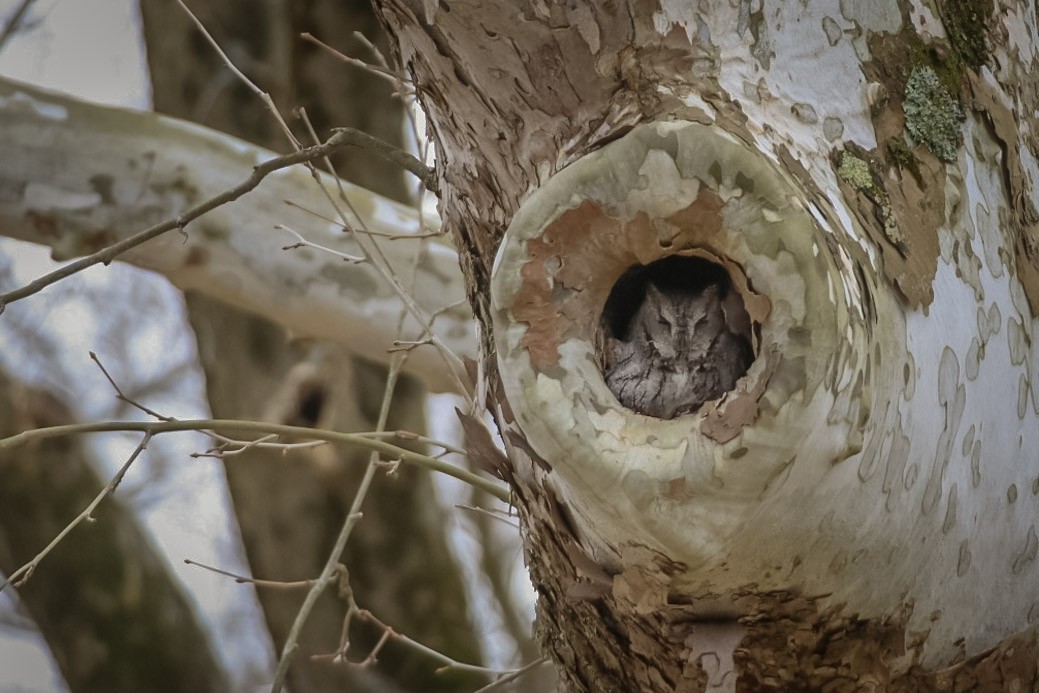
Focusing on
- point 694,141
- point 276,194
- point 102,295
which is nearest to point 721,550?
point 694,141

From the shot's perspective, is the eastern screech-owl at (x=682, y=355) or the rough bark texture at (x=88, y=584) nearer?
the eastern screech-owl at (x=682, y=355)

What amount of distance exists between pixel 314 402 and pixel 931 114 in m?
1.97

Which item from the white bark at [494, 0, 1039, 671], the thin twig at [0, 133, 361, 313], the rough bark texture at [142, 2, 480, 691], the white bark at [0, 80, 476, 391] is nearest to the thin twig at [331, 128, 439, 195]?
the thin twig at [0, 133, 361, 313]

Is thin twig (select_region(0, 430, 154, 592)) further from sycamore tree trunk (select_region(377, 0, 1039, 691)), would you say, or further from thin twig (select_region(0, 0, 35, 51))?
thin twig (select_region(0, 0, 35, 51))

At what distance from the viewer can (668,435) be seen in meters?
0.58

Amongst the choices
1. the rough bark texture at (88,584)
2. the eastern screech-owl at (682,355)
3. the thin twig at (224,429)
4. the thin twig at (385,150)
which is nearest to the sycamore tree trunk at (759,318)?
the eastern screech-owl at (682,355)

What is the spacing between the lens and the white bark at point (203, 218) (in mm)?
1795

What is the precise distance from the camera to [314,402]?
8.32ft

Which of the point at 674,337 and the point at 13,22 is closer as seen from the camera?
the point at 674,337

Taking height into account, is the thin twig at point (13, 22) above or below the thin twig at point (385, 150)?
above

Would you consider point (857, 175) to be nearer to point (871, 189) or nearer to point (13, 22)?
point (871, 189)

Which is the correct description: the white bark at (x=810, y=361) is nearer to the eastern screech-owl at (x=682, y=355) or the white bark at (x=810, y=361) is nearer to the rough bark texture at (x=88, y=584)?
the eastern screech-owl at (x=682, y=355)

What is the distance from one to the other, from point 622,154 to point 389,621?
2.28 meters

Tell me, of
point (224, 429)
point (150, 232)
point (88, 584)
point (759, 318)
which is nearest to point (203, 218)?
point (224, 429)
